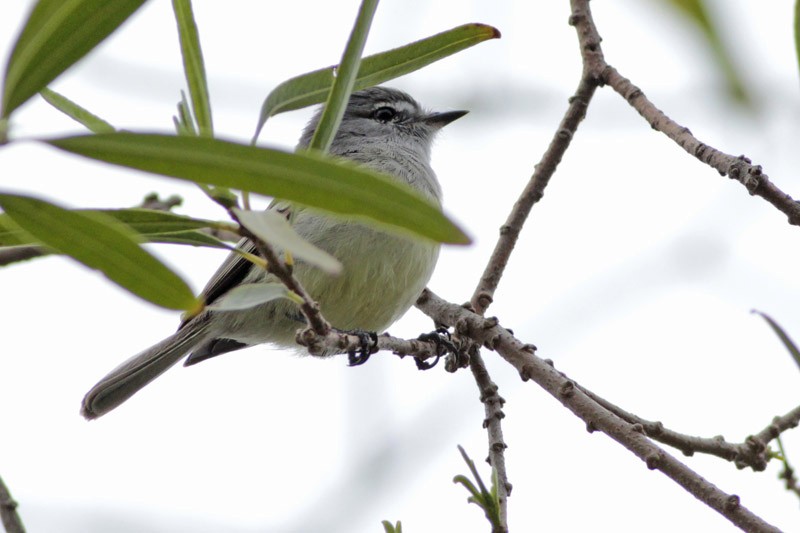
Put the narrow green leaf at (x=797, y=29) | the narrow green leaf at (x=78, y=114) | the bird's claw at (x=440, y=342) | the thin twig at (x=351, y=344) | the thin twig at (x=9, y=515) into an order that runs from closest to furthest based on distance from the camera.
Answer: the narrow green leaf at (x=797, y=29)
the narrow green leaf at (x=78, y=114)
the thin twig at (x=9, y=515)
the thin twig at (x=351, y=344)
the bird's claw at (x=440, y=342)

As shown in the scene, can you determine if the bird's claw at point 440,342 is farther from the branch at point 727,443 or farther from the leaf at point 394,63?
the leaf at point 394,63

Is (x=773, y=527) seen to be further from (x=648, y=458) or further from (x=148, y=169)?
(x=148, y=169)

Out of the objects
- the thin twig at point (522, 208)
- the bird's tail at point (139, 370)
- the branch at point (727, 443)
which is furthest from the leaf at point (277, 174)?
the bird's tail at point (139, 370)

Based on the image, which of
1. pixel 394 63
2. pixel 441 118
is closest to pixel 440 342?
pixel 394 63

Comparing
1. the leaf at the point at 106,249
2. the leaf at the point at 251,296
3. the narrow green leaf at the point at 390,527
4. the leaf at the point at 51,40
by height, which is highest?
the leaf at the point at 51,40

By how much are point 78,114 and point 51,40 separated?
0.71 metres

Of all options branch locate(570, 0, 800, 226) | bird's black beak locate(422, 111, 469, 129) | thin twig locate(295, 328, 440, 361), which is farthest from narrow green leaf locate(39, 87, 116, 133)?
bird's black beak locate(422, 111, 469, 129)

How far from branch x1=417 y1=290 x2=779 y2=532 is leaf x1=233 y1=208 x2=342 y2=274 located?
1152 millimetres

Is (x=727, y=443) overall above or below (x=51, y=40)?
below

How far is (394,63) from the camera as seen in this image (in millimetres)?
2291

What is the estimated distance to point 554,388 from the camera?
268 centimetres

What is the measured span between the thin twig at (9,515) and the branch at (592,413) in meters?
1.52

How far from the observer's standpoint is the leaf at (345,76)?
1.83 meters

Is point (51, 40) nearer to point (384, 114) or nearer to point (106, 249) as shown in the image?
point (106, 249)
